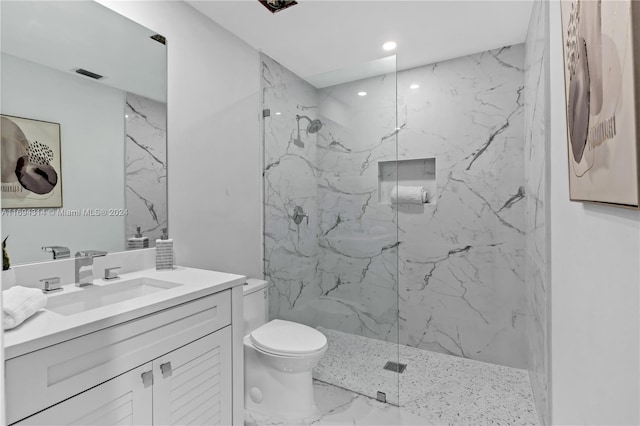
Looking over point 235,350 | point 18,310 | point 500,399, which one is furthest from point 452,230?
point 18,310

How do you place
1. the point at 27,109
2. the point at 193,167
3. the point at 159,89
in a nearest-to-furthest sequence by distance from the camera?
the point at 27,109
the point at 159,89
the point at 193,167

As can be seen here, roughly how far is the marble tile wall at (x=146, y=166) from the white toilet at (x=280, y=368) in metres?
0.68

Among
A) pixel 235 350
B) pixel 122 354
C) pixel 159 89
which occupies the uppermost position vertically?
pixel 159 89

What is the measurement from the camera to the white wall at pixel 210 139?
1951 millimetres

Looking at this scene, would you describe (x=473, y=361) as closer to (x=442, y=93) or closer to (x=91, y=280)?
(x=442, y=93)

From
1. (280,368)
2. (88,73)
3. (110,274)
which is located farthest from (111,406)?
(88,73)

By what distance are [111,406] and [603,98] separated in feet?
5.14

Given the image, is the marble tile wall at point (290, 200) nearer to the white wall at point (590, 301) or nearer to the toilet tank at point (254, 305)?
the toilet tank at point (254, 305)

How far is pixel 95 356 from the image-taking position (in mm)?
1079

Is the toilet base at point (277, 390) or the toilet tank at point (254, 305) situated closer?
the toilet base at point (277, 390)

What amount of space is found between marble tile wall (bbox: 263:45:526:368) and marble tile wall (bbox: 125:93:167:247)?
822mm

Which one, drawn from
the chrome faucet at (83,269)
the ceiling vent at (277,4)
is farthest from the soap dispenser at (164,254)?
the ceiling vent at (277,4)

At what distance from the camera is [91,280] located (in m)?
1.48

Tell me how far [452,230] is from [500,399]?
117 centimetres
